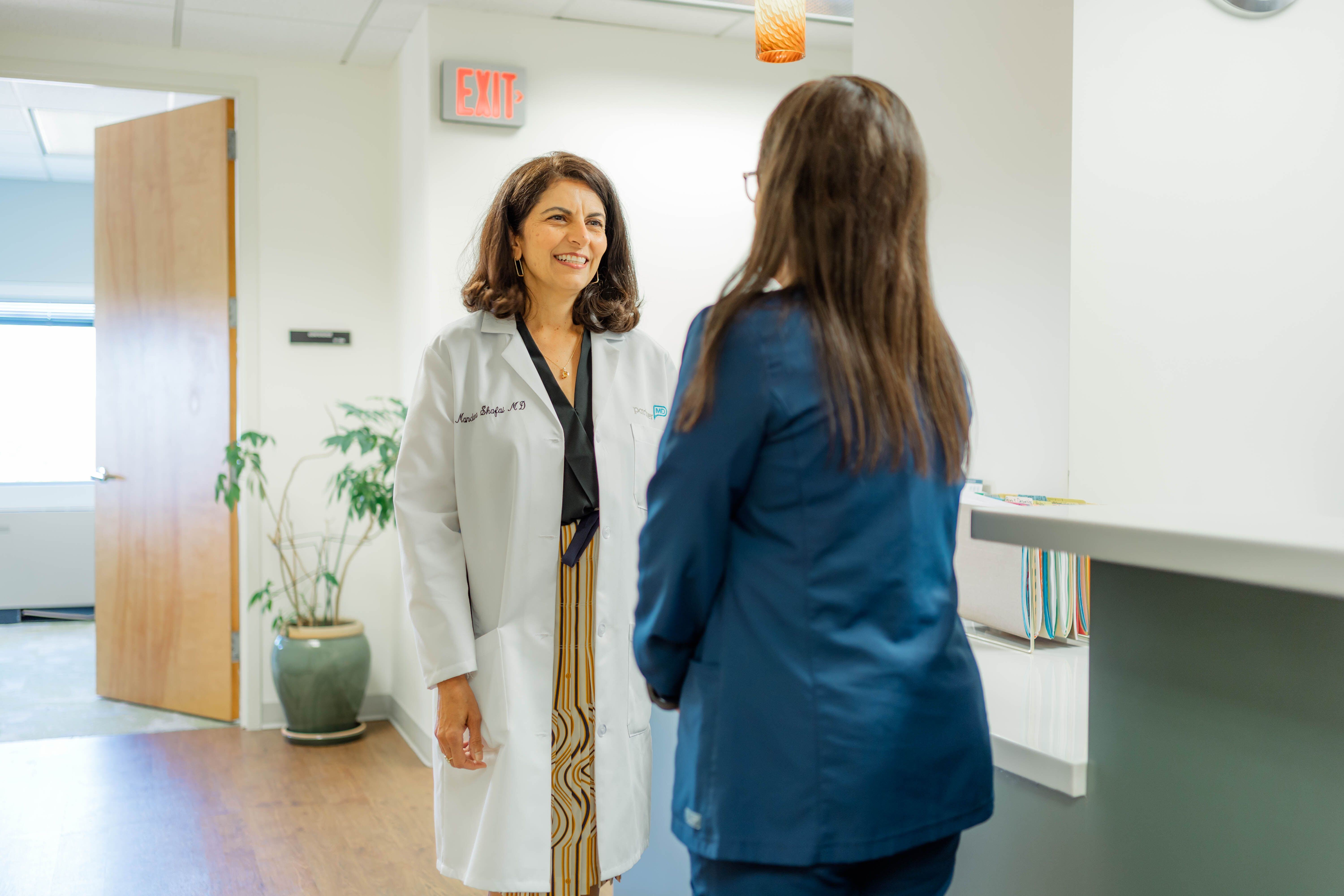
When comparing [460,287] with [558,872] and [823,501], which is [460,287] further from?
[823,501]

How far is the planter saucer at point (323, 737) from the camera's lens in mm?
3859

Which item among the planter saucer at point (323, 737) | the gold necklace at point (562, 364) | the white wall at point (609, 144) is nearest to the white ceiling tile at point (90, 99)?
the white wall at point (609, 144)

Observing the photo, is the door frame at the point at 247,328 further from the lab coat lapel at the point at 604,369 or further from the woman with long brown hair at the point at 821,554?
the woman with long brown hair at the point at 821,554

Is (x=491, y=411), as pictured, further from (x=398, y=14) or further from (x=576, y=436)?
(x=398, y=14)

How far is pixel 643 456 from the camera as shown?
5.26 feet

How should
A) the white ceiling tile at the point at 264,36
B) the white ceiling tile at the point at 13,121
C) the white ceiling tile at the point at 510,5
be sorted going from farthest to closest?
the white ceiling tile at the point at 13,121, the white ceiling tile at the point at 264,36, the white ceiling tile at the point at 510,5

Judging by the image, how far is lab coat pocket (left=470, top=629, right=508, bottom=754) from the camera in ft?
4.90

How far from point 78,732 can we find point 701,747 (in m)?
4.01

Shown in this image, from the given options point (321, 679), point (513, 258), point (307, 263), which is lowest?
point (321, 679)

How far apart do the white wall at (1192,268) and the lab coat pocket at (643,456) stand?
0.84 meters

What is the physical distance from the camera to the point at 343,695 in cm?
386

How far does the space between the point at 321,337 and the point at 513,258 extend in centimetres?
269

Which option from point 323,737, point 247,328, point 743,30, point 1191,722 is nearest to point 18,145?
point 247,328

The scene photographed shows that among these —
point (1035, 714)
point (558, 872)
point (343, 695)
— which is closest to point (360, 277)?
point (343, 695)
